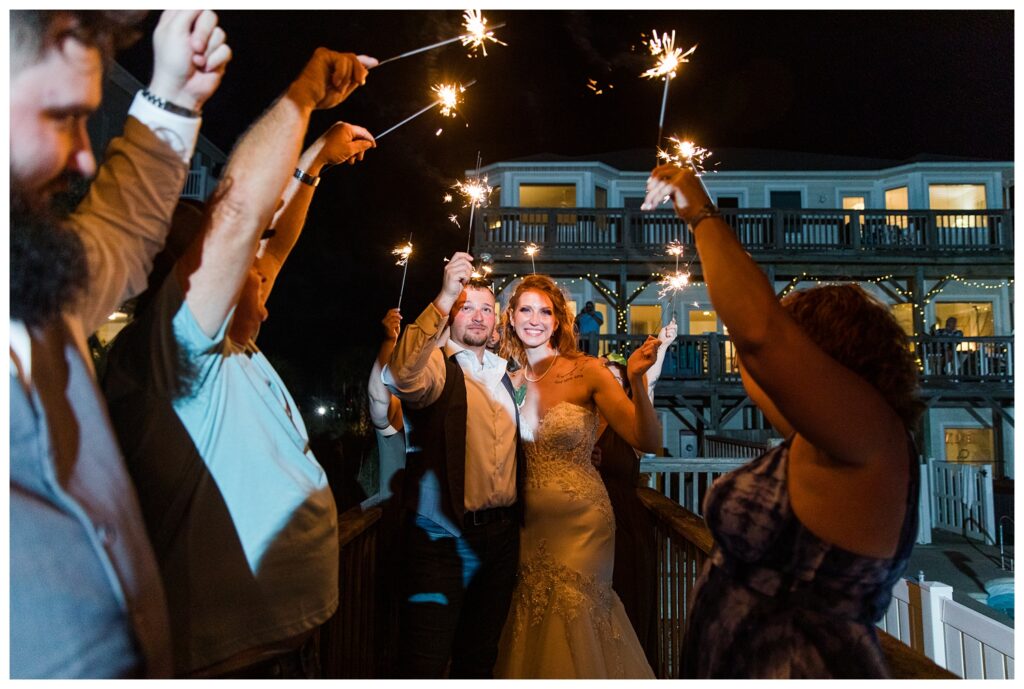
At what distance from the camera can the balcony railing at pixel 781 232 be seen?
4.64m

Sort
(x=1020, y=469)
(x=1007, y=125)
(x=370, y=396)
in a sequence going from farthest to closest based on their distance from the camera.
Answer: (x=370, y=396)
(x=1007, y=125)
(x=1020, y=469)

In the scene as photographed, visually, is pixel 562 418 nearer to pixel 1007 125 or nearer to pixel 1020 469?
pixel 1020 469

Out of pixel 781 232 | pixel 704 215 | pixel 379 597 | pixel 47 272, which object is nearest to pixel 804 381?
pixel 704 215

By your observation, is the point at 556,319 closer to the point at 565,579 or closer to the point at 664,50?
the point at 565,579

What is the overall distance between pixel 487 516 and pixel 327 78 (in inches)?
72.9

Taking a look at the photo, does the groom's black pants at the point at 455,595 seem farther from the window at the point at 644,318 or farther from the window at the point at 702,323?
the window at the point at 644,318

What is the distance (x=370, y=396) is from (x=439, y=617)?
1.03 m

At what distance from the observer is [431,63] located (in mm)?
2297

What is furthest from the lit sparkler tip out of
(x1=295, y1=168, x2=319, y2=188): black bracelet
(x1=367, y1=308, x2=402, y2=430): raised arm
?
(x1=295, y1=168, x2=319, y2=188): black bracelet

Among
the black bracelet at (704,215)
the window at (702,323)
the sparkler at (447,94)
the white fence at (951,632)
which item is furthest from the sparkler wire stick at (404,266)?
the window at (702,323)

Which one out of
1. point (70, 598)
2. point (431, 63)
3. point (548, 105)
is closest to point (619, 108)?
point (548, 105)

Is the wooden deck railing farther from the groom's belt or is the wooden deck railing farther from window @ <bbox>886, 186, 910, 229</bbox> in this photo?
window @ <bbox>886, 186, 910, 229</bbox>

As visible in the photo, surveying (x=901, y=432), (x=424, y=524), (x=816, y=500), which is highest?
(x=901, y=432)

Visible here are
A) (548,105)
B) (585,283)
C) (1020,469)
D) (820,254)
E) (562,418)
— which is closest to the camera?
(1020,469)
